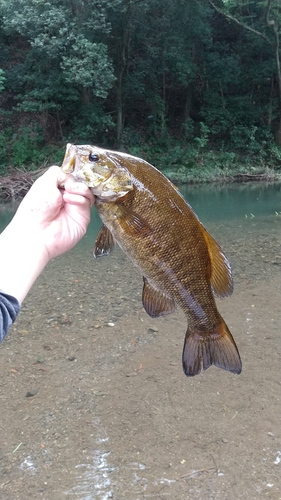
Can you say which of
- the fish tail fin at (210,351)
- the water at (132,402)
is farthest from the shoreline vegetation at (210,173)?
the fish tail fin at (210,351)

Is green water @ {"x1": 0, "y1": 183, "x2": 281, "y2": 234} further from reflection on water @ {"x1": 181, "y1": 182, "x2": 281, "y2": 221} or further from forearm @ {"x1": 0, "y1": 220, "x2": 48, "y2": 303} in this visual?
forearm @ {"x1": 0, "y1": 220, "x2": 48, "y2": 303}

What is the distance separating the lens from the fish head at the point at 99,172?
1856 mm

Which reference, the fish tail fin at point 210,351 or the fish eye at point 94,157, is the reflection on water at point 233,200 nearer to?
the fish tail fin at point 210,351

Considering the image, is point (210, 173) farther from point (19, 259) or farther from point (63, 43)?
point (19, 259)

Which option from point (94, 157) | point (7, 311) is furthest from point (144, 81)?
point (7, 311)

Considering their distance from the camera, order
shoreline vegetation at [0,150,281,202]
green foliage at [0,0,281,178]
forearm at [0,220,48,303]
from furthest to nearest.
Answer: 1. shoreline vegetation at [0,150,281,202]
2. green foliage at [0,0,281,178]
3. forearm at [0,220,48,303]

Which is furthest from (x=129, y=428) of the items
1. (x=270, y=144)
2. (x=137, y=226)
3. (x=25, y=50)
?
(x=25, y=50)

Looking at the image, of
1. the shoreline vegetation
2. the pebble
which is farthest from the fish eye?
the shoreline vegetation

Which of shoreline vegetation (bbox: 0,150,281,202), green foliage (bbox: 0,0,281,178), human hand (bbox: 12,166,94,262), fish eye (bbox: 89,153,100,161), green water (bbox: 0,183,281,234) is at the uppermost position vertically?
green foliage (bbox: 0,0,281,178)

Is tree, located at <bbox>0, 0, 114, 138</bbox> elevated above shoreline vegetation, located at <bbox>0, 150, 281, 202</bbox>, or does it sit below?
above

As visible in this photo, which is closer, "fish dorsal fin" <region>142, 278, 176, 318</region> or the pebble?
"fish dorsal fin" <region>142, 278, 176, 318</region>

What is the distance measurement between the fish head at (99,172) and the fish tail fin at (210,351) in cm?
82

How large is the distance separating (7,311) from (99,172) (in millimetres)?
765

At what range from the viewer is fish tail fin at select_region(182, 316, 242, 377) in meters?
2.02
